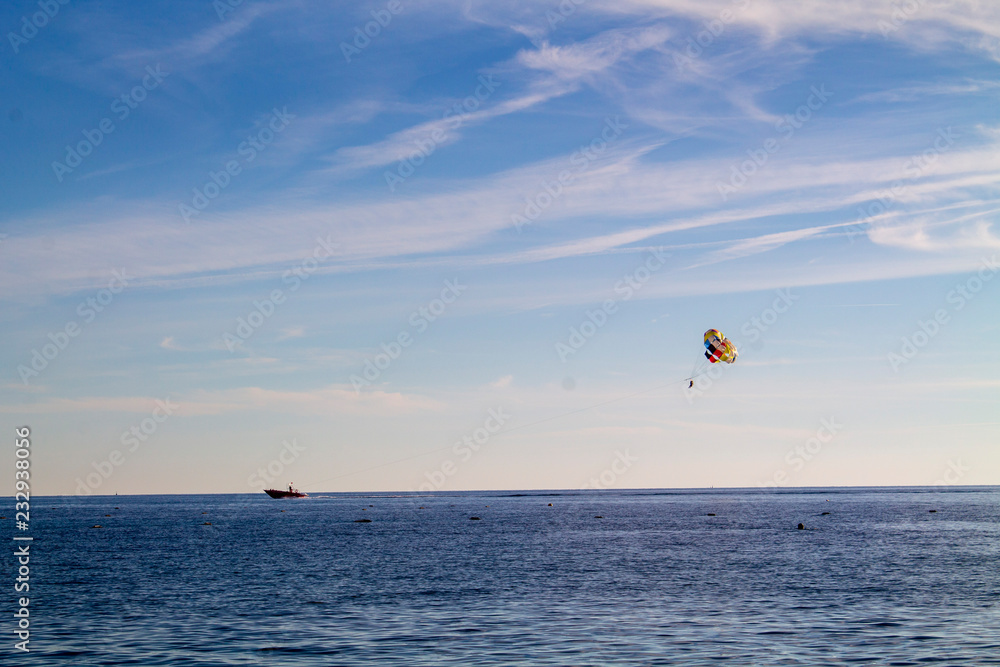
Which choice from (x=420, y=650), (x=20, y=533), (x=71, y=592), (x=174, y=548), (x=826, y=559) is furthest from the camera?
(x=20, y=533)

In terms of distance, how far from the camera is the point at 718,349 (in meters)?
87.3

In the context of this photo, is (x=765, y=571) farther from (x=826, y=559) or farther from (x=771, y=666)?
(x=771, y=666)

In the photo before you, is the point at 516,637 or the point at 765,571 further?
the point at 765,571

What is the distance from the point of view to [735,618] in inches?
1734

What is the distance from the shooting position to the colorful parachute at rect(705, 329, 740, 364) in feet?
285

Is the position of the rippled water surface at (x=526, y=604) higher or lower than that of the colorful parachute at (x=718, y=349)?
lower

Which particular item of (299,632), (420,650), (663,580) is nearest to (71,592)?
(299,632)

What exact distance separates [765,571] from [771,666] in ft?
111

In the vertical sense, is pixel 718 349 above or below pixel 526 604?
above

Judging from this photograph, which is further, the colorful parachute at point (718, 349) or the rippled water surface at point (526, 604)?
the colorful parachute at point (718, 349)

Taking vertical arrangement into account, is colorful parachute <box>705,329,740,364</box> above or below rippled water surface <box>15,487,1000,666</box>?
above

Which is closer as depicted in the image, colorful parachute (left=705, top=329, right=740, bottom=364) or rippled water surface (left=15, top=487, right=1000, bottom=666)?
rippled water surface (left=15, top=487, right=1000, bottom=666)

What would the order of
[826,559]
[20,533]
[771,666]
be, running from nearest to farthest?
[771,666], [826,559], [20,533]

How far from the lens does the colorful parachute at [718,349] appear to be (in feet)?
285
